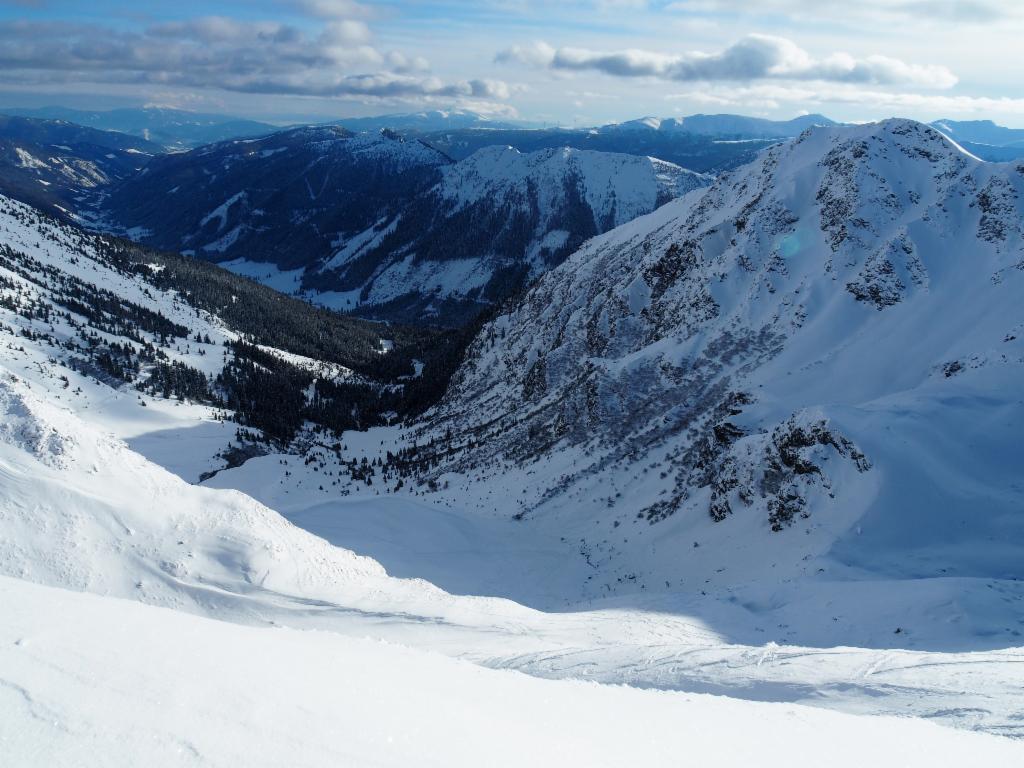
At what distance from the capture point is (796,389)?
3888cm

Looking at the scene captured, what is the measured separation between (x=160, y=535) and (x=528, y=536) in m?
22.2

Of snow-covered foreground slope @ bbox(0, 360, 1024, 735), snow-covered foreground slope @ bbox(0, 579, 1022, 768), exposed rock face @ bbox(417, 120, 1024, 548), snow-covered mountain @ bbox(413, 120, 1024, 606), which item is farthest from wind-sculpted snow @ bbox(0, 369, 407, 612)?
exposed rock face @ bbox(417, 120, 1024, 548)

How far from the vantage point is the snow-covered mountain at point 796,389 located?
2541 centimetres

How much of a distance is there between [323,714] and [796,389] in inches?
1540

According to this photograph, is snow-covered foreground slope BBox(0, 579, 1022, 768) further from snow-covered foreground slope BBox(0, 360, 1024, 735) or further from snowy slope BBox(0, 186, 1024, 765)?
snow-covered foreground slope BBox(0, 360, 1024, 735)

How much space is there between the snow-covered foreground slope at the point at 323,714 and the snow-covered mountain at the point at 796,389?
45.9ft

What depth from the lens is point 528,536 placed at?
34.8 metres

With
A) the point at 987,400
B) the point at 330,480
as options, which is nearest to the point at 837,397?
the point at 987,400

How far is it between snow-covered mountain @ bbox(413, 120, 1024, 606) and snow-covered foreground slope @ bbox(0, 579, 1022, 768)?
14.0 m

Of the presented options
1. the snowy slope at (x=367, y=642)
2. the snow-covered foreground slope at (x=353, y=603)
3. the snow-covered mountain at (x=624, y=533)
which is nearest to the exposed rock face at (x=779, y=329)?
the snow-covered mountain at (x=624, y=533)

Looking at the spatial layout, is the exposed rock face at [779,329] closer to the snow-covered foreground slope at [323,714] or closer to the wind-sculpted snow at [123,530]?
the snow-covered foreground slope at [323,714]

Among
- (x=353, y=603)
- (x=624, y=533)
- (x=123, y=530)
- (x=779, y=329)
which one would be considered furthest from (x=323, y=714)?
(x=779, y=329)

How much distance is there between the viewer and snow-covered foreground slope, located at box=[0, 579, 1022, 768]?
5777mm

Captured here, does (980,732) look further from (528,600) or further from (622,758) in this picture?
(528,600)
